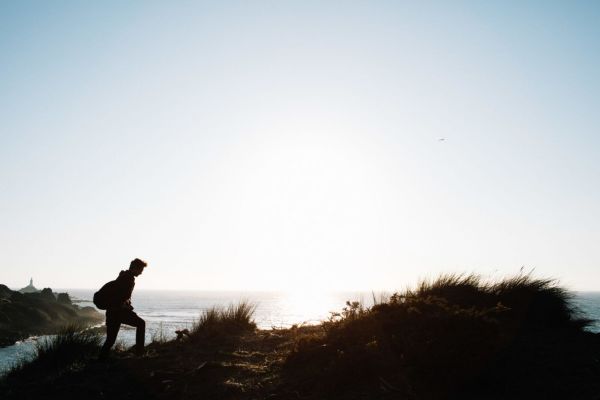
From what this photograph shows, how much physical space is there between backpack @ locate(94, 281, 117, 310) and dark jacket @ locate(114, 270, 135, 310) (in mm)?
82

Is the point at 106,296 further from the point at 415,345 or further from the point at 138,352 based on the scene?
the point at 415,345

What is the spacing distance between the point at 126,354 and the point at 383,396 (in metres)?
6.47

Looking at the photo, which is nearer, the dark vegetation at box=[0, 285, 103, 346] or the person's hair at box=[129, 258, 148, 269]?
the person's hair at box=[129, 258, 148, 269]

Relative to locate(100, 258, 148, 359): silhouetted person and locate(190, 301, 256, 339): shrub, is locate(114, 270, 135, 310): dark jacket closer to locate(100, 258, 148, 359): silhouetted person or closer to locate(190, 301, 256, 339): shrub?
locate(100, 258, 148, 359): silhouetted person

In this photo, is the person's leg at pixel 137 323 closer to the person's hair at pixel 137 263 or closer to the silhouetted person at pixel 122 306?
the silhouetted person at pixel 122 306

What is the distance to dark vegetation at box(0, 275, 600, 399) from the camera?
19.4 ft

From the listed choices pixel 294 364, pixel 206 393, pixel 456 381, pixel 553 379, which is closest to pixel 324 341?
pixel 294 364

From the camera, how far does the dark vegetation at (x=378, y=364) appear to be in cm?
591

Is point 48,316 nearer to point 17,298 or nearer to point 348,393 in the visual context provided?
point 17,298

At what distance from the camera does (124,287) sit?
980 cm

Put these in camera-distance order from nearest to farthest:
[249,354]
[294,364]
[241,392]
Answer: [241,392] → [294,364] → [249,354]

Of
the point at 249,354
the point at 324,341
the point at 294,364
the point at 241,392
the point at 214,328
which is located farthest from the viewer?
the point at 214,328

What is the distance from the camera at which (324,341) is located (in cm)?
842

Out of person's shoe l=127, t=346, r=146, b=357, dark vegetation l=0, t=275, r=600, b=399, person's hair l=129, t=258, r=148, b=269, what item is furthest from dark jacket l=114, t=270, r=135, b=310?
dark vegetation l=0, t=275, r=600, b=399
